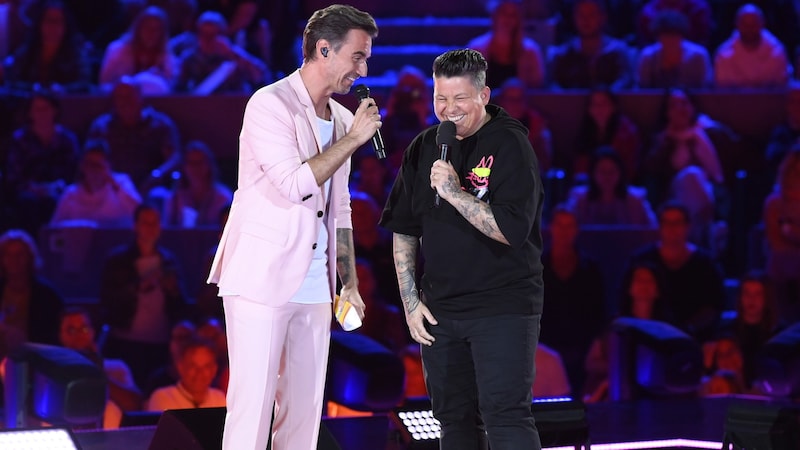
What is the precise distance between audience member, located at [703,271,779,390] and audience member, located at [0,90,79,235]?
342 centimetres

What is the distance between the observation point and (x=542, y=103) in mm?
6133

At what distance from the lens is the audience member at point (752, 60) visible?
21.0 feet

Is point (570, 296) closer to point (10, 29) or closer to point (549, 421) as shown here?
point (549, 421)

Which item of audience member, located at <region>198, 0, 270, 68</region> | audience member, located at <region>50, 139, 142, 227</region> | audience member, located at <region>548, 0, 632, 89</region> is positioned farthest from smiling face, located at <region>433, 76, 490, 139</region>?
audience member, located at <region>198, 0, 270, 68</region>

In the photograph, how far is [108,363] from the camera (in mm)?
4816

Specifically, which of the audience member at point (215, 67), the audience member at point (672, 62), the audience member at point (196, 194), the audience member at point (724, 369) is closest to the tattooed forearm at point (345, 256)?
the audience member at point (724, 369)

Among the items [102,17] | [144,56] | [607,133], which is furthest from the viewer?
[102,17]

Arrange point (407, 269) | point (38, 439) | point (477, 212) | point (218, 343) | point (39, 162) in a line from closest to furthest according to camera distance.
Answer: point (477, 212), point (407, 269), point (38, 439), point (218, 343), point (39, 162)

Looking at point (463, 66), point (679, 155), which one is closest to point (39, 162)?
point (679, 155)

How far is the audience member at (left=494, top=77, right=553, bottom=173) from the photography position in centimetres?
575

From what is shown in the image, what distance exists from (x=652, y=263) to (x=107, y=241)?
8.87 ft

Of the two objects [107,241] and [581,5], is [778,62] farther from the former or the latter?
[107,241]

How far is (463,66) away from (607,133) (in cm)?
350

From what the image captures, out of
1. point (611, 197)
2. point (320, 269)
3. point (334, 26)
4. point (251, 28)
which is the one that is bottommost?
point (320, 269)
